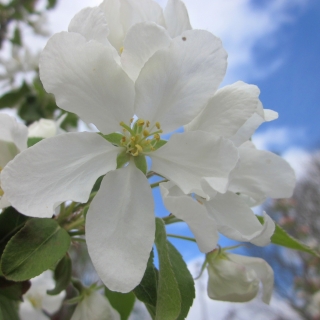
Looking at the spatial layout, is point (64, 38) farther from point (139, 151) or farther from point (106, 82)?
point (139, 151)

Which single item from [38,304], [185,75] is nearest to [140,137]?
[185,75]

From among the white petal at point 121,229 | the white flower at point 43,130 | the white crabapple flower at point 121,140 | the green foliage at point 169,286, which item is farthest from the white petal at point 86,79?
the white flower at point 43,130

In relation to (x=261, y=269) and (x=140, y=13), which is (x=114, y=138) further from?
(x=261, y=269)

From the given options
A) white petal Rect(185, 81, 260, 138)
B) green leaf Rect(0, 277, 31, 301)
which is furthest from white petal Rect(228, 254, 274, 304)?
green leaf Rect(0, 277, 31, 301)

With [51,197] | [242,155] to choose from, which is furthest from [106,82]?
[242,155]

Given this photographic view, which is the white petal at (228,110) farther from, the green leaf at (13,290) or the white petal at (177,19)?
the green leaf at (13,290)

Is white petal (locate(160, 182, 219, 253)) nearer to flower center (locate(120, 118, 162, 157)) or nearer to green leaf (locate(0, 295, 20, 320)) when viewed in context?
flower center (locate(120, 118, 162, 157))

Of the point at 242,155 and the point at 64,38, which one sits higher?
the point at 64,38
